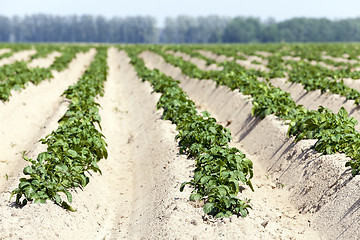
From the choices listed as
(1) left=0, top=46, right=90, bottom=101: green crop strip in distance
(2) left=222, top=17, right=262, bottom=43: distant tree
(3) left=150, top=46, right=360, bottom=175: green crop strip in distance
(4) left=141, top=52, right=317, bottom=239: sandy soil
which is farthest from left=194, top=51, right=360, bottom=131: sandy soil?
(2) left=222, top=17, right=262, bottom=43: distant tree

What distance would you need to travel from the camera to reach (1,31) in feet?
566

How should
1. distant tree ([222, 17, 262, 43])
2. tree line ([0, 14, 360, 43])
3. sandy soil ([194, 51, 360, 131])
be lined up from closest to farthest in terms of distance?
sandy soil ([194, 51, 360, 131]) < distant tree ([222, 17, 262, 43]) < tree line ([0, 14, 360, 43])

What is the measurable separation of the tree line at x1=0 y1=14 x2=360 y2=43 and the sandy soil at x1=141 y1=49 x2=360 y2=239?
133024 mm

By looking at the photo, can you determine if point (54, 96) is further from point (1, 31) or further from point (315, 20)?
point (1, 31)

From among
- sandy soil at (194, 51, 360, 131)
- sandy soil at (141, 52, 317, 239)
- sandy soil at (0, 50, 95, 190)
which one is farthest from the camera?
sandy soil at (194, 51, 360, 131)

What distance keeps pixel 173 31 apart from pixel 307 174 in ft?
563

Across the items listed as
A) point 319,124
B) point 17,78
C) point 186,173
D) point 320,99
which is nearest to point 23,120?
point 17,78

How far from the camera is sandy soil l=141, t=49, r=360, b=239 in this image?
628 centimetres

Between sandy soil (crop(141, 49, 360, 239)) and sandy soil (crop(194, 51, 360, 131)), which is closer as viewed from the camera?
sandy soil (crop(141, 49, 360, 239))

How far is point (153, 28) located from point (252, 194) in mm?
166206

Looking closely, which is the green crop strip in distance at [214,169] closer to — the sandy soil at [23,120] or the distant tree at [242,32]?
the sandy soil at [23,120]

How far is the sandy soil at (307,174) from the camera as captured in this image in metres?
6.28

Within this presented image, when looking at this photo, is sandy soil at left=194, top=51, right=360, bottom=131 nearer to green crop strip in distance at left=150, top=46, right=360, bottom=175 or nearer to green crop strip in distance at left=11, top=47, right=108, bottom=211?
green crop strip in distance at left=150, top=46, right=360, bottom=175

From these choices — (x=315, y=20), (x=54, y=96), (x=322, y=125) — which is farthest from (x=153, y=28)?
(x=322, y=125)
